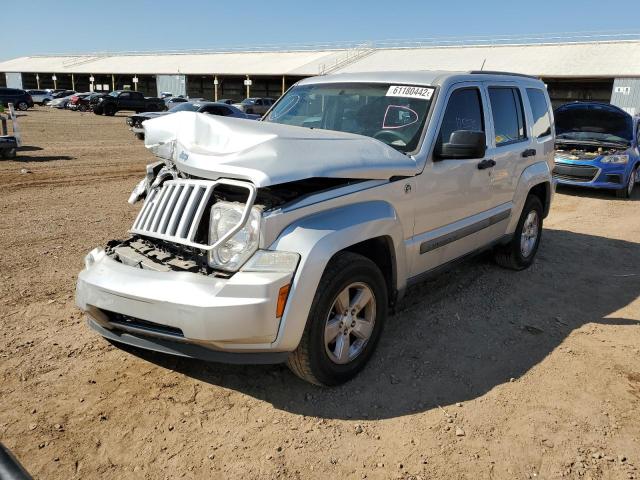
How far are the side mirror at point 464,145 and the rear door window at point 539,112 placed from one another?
2.14m

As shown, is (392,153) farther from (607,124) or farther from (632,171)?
(607,124)

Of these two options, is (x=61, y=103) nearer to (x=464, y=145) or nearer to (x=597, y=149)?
(x=597, y=149)

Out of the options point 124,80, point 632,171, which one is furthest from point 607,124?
point 124,80

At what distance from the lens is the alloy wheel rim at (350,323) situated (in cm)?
322

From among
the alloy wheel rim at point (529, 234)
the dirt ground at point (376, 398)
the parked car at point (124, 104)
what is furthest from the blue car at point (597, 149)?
the parked car at point (124, 104)

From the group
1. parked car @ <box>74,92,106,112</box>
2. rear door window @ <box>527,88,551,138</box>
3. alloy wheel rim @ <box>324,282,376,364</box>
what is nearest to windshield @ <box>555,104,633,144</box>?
rear door window @ <box>527,88,551,138</box>

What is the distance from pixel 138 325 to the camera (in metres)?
2.98

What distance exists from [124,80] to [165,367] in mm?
70856

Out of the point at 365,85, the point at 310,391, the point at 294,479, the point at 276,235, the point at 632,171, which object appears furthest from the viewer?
the point at 632,171

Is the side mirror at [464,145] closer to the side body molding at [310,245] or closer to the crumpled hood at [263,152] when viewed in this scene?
the crumpled hood at [263,152]

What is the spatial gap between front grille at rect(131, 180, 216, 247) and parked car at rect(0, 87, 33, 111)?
38501 mm

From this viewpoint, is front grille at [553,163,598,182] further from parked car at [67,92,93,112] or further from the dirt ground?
parked car at [67,92,93,112]

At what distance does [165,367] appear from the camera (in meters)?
3.50

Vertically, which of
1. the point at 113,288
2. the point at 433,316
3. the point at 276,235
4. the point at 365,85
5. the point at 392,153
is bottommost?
the point at 433,316
